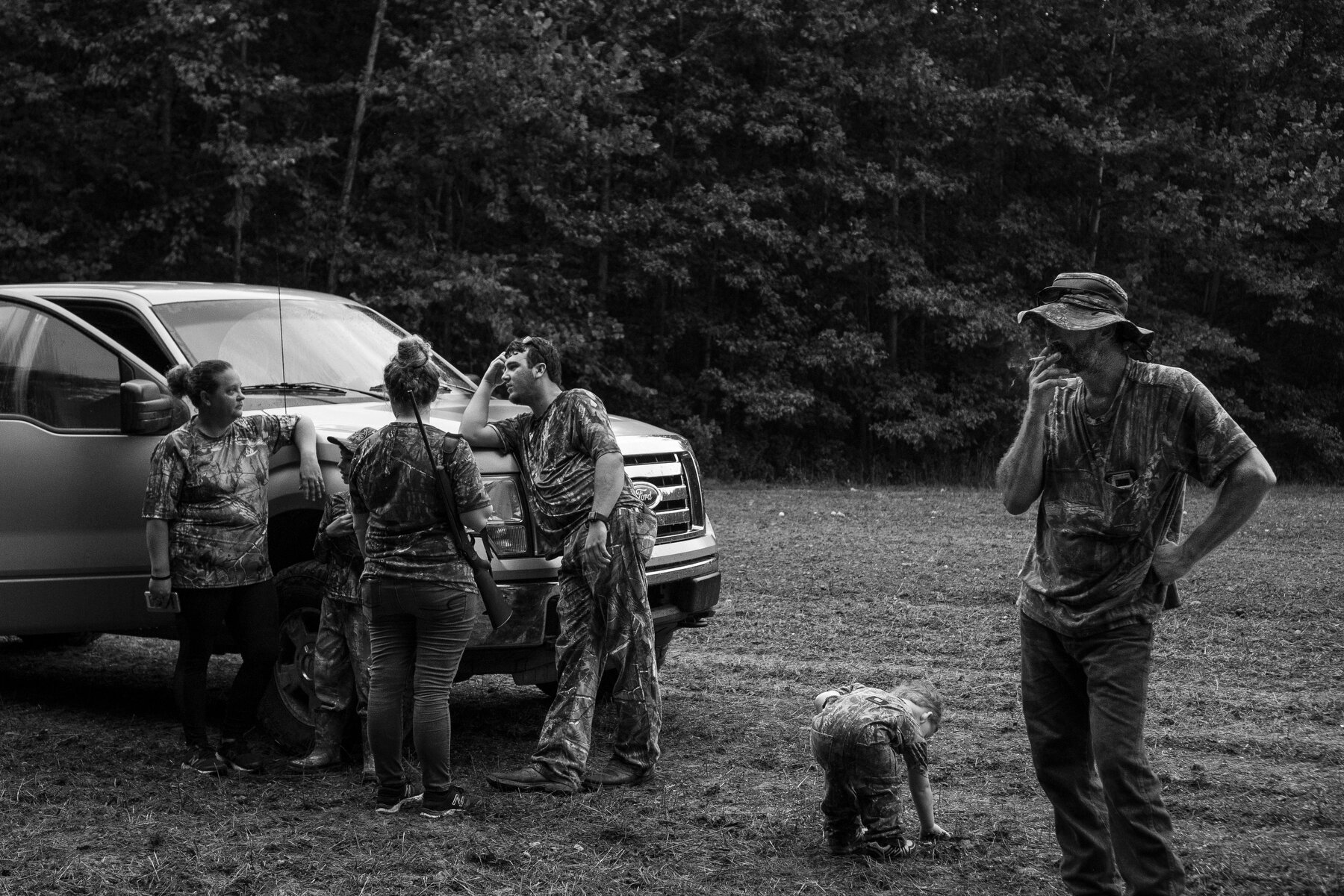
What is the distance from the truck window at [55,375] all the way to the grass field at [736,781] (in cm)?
151

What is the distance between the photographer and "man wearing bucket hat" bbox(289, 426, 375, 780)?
5.70m

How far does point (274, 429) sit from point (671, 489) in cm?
185

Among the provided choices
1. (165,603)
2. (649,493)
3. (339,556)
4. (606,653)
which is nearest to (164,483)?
(165,603)

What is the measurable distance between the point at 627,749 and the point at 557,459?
1229 millimetres

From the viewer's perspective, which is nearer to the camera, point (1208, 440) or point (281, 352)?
point (1208, 440)

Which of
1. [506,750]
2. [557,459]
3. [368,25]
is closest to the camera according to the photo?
[557,459]

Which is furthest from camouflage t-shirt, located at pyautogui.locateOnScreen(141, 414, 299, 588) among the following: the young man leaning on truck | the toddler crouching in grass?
the toddler crouching in grass

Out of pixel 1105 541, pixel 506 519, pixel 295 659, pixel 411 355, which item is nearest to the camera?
pixel 1105 541

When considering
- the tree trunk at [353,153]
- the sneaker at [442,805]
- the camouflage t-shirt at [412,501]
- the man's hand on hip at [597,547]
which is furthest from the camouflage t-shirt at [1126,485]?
the tree trunk at [353,153]

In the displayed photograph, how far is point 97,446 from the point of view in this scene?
6410 mm

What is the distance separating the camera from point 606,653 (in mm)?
5707

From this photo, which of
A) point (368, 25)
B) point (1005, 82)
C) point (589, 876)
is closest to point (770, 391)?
point (1005, 82)

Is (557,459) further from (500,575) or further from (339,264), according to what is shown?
(339,264)

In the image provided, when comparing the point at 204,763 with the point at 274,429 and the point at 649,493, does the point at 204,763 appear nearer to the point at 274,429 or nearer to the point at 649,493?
the point at 274,429
